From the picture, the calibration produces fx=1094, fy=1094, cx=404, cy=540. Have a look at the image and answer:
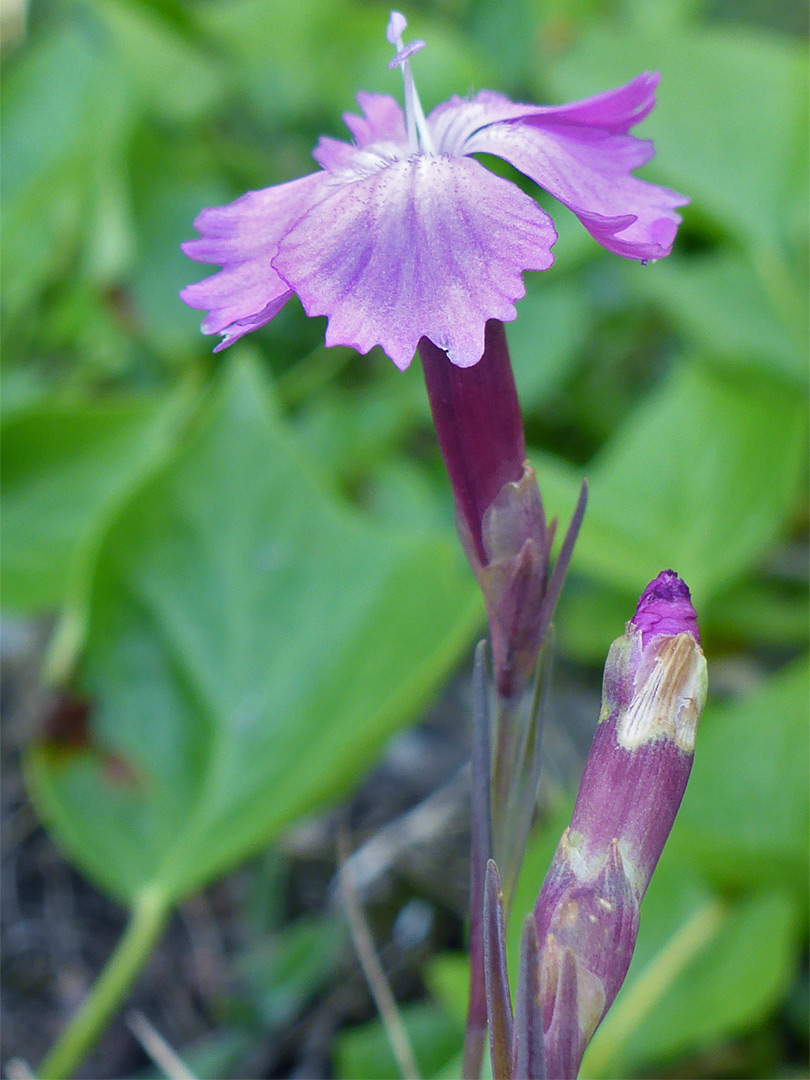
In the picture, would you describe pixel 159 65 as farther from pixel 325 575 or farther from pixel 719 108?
pixel 325 575

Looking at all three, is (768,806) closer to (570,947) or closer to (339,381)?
(570,947)

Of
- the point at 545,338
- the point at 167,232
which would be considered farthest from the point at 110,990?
the point at 167,232

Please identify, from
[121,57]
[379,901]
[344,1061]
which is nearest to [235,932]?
[379,901]

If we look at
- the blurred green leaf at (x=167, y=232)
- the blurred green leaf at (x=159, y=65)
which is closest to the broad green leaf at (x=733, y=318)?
the blurred green leaf at (x=167, y=232)

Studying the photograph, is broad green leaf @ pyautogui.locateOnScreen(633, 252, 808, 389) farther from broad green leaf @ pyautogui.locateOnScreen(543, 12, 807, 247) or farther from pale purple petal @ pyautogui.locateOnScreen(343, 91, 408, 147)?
pale purple petal @ pyautogui.locateOnScreen(343, 91, 408, 147)

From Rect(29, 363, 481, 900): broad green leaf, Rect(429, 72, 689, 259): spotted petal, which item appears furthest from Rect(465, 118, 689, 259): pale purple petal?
Rect(29, 363, 481, 900): broad green leaf

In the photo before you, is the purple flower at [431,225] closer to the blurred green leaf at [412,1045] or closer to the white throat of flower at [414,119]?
the white throat of flower at [414,119]
